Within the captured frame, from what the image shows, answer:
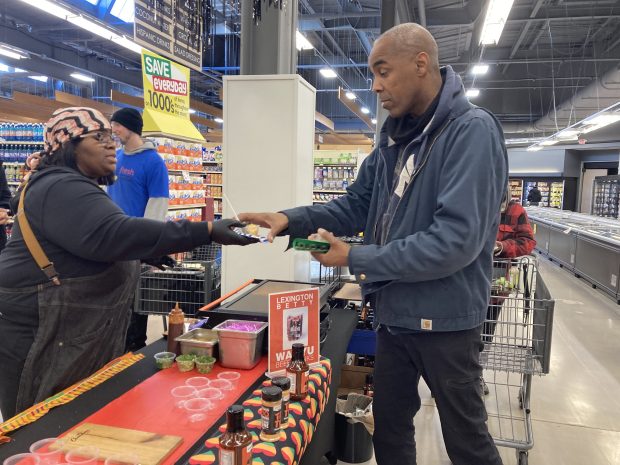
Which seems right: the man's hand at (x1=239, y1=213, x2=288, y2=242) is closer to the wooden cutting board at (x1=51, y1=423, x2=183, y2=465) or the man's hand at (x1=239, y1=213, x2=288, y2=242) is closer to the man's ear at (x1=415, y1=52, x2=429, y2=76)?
the man's ear at (x1=415, y1=52, x2=429, y2=76)

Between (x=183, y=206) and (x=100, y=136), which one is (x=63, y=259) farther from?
(x=183, y=206)

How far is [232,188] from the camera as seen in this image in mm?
3668

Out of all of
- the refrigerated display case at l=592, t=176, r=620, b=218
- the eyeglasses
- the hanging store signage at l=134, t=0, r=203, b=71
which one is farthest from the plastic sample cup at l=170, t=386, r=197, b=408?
the refrigerated display case at l=592, t=176, r=620, b=218

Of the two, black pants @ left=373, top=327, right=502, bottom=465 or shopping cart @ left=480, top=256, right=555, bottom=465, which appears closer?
black pants @ left=373, top=327, right=502, bottom=465

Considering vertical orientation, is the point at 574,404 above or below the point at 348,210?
below

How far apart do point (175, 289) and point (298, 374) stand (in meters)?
1.95

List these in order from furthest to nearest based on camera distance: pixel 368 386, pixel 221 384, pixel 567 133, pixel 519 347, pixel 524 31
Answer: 1. pixel 567 133
2. pixel 524 31
3. pixel 368 386
4. pixel 519 347
5. pixel 221 384

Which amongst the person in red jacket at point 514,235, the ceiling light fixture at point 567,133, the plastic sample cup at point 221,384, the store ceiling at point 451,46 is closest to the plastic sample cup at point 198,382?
the plastic sample cup at point 221,384

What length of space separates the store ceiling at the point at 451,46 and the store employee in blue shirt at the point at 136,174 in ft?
11.5

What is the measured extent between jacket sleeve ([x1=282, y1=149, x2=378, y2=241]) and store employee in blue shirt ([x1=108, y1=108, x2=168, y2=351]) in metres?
1.93

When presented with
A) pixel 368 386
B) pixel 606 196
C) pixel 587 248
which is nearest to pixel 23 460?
pixel 368 386

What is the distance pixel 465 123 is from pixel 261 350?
1171 mm

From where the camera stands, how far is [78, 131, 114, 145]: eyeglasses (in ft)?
6.26

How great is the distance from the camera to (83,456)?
1.25m
